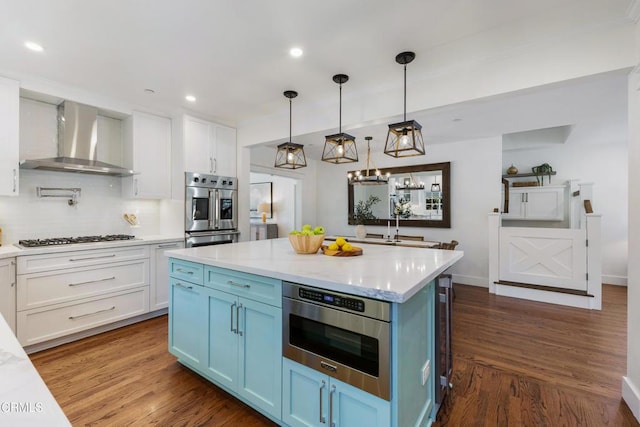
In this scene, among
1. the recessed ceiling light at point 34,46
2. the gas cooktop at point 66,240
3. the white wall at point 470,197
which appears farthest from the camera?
the white wall at point 470,197

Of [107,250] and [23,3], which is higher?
[23,3]

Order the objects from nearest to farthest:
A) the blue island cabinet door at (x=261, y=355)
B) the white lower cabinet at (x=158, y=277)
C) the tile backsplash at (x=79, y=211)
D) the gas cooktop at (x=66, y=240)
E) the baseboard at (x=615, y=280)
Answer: the blue island cabinet door at (x=261, y=355) → the gas cooktop at (x=66, y=240) → the tile backsplash at (x=79, y=211) → the white lower cabinet at (x=158, y=277) → the baseboard at (x=615, y=280)

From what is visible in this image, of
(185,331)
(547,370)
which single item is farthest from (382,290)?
(547,370)

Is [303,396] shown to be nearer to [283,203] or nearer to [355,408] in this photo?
[355,408]

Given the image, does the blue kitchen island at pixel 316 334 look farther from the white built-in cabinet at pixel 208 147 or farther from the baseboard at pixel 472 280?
the baseboard at pixel 472 280

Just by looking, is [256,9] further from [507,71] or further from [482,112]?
[482,112]

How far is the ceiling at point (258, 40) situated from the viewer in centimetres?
188

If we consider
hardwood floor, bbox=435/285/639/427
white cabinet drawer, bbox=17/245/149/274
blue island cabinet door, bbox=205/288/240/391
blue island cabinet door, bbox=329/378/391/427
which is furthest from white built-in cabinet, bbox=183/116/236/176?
hardwood floor, bbox=435/285/639/427

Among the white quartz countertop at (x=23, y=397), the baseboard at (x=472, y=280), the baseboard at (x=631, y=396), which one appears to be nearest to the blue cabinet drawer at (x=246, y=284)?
the white quartz countertop at (x=23, y=397)

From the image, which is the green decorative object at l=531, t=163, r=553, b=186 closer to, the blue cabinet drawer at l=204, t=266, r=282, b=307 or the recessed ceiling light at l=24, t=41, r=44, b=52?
the blue cabinet drawer at l=204, t=266, r=282, b=307

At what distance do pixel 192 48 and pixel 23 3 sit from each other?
3.22ft

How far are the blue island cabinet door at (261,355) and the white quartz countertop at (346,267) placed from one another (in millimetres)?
245

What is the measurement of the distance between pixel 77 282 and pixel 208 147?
2128 millimetres

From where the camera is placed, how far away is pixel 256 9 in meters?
1.91
